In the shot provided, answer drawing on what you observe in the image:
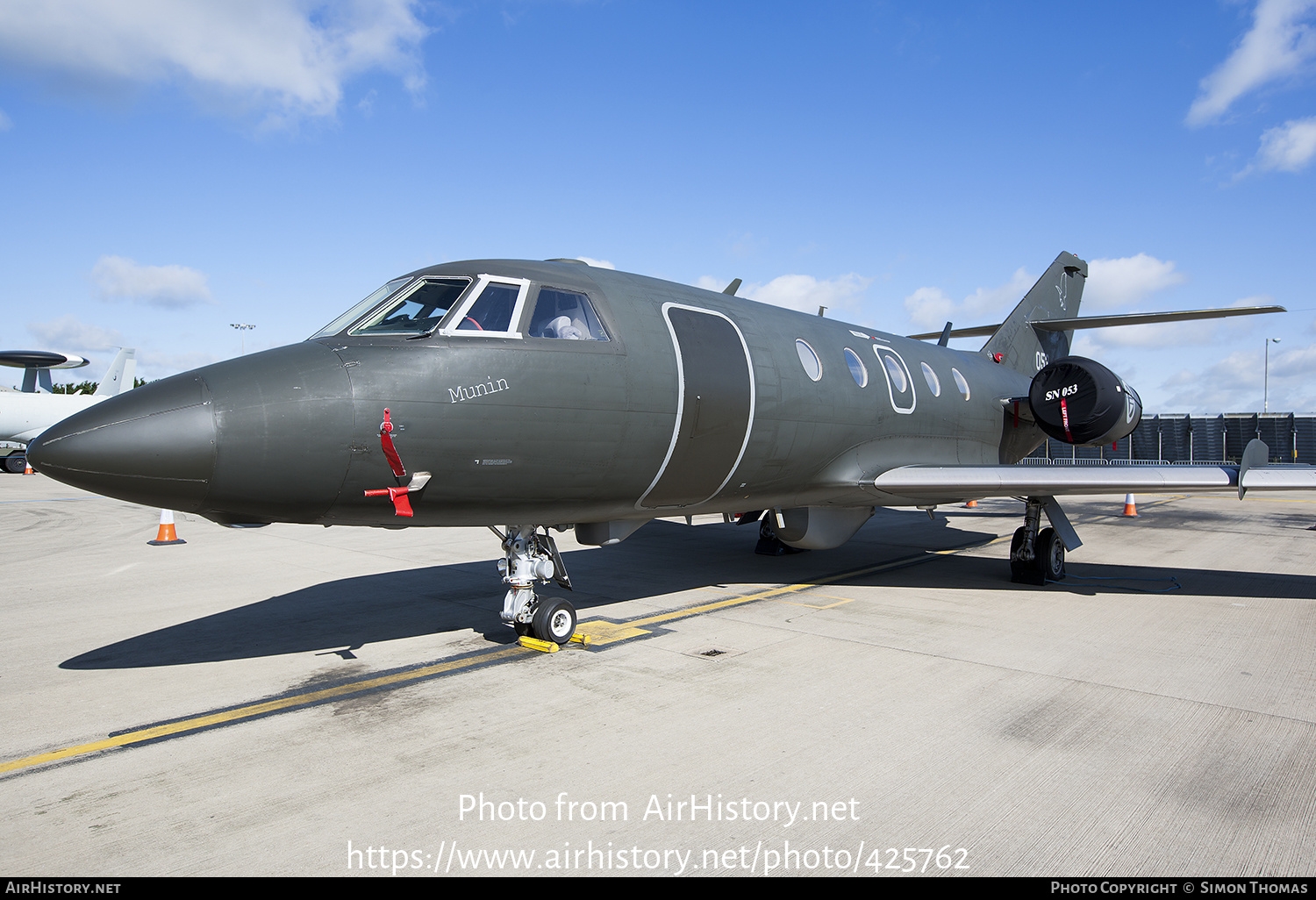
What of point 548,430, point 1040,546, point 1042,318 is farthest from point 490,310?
point 1042,318

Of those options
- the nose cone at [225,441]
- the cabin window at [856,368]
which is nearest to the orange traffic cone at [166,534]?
the nose cone at [225,441]

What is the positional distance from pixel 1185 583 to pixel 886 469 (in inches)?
192

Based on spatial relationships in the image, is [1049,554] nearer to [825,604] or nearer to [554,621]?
[825,604]

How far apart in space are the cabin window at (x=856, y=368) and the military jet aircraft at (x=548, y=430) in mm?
35

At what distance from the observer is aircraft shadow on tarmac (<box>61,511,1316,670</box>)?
7379mm

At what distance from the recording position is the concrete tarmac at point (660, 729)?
367 cm

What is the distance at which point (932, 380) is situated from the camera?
11469 millimetres

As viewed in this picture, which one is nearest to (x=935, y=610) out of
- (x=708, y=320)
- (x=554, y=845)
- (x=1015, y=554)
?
(x=1015, y=554)

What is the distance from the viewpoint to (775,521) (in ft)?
32.3

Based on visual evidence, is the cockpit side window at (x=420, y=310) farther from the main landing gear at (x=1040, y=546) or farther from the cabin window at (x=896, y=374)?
the main landing gear at (x=1040, y=546)

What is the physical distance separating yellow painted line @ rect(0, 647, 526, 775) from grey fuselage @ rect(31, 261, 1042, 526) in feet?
4.50

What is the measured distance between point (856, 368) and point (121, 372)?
43.9 metres

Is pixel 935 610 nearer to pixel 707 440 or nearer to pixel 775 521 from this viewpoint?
pixel 775 521

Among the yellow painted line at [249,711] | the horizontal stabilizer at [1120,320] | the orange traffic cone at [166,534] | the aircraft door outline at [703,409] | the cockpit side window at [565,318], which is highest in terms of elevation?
the horizontal stabilizer at [1120,320]
